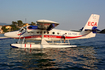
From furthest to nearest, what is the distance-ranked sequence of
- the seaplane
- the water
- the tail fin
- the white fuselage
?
the tail fin → the white fuselage → the seaplane → the water

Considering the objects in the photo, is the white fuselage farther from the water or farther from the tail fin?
the water

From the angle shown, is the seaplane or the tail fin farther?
the tail fin

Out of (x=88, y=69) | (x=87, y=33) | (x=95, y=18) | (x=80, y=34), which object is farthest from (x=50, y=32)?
(x=88, y=69)

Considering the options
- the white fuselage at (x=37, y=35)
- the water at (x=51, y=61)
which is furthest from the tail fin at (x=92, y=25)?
the water at (x=51, y=61)

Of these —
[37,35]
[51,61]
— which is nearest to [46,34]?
[37,35]

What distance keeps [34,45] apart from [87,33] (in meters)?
8.30

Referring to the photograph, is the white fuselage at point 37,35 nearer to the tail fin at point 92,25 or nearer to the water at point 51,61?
the tail fin at point 92,25

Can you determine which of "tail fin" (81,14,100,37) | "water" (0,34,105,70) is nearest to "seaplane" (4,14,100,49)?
"tail fin" (81,14,100,37)

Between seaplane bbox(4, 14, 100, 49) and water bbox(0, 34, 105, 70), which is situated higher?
seaplane bbox(4, 14, 100, 49)

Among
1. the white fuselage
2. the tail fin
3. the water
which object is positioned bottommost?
the water

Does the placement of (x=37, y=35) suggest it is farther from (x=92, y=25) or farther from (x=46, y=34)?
(x=92, y=25)

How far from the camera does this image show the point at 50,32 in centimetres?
1434

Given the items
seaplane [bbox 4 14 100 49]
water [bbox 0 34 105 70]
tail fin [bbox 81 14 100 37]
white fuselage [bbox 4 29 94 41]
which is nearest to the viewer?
water [bbox 0 34 105 70]

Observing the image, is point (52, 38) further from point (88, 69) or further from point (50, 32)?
point (88, 69)
